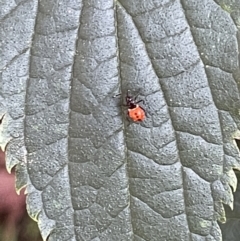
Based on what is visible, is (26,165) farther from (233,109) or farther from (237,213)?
(237,213)

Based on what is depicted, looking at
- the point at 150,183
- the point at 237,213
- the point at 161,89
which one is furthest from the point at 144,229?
the point at 237,213
